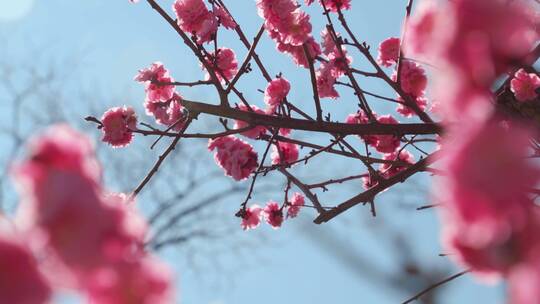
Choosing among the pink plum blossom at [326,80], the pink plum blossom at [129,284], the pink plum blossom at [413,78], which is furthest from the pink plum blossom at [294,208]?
the pink plum blossom at [129,284]

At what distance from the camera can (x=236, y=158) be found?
2.92m

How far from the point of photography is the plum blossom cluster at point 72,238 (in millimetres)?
601

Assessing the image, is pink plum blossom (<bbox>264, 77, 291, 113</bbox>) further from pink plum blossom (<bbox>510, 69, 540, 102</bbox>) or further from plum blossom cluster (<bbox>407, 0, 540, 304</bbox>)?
plum blossom cluster (<bbox>407, 0, 540, 304</bbox>)

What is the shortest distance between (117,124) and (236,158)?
0.63 metres

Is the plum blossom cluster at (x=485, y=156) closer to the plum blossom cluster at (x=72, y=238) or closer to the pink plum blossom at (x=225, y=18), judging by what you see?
the plum blossom cluster at (x=72, y=238)

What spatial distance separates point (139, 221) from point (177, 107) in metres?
2.28

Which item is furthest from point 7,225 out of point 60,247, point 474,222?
point 474,222

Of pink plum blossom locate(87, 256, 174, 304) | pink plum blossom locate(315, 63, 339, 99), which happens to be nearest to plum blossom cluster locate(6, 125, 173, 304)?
pink plum blossom locate(87, 256, 174, 304)

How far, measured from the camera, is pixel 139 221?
66 cm

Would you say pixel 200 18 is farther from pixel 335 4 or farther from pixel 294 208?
pixel 294 208

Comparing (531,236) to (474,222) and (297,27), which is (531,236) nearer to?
(474,222)

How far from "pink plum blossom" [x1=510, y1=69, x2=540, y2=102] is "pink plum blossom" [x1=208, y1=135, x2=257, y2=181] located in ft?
4.29

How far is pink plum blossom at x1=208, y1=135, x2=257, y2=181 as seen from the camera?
293cm

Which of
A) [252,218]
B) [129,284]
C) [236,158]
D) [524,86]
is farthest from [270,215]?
[129,284]
